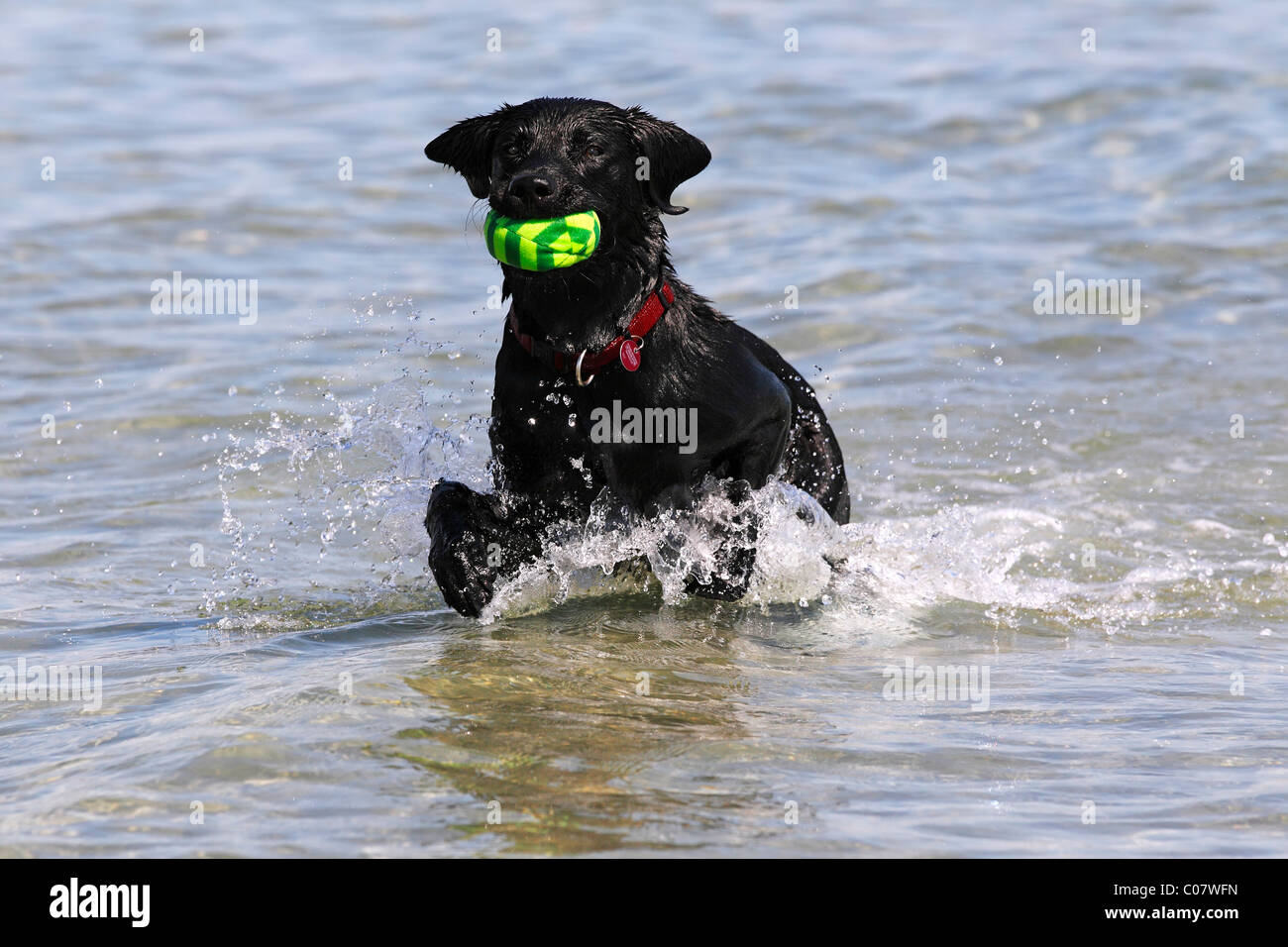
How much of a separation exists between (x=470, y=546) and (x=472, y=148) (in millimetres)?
1311

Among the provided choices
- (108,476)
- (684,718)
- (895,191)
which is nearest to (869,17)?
(895,191)

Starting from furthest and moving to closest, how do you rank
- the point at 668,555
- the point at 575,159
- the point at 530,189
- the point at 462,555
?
the point at 668,555 < the point at 462,555 < the point at 575,159 < the point at 530,189

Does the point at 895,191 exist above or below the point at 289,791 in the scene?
above

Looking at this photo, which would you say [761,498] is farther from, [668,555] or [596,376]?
[596,376]

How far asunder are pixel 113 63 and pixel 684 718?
13741 millimetres

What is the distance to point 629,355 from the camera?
5086mm

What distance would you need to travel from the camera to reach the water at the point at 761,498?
388 centimetres

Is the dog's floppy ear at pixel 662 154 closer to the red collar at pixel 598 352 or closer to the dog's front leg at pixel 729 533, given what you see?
the red collar at pixel 598 352

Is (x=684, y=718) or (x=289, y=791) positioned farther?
(x=684, y=718)

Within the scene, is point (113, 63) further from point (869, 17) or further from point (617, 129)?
point (617, 129)

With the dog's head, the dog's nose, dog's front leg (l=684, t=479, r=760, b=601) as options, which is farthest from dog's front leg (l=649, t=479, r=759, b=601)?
the dog's nose

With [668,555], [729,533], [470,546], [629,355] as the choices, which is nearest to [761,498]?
[729,533]

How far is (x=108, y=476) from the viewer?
7.54 meters

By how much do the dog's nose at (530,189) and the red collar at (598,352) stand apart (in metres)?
0.52
